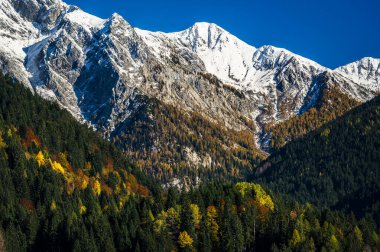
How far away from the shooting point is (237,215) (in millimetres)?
159625

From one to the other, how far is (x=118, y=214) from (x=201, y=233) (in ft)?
77.9

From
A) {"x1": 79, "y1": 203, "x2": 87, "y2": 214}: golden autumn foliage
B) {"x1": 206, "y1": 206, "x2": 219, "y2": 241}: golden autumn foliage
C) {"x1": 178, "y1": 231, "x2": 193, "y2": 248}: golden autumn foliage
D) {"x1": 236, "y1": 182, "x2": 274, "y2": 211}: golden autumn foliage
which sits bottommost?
{"x1": 178, "y1": 231, "x2": 193, "y2": 248}: golden autumn foliage

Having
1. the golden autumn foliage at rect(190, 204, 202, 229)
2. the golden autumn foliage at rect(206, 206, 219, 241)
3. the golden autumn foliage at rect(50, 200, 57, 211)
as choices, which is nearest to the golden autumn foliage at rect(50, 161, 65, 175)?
the golden autumn foliage at rect(50, 200, 57, 211)

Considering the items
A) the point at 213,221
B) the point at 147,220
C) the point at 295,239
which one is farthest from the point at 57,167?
the point at 295,239

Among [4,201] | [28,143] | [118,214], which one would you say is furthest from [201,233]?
[28,143]

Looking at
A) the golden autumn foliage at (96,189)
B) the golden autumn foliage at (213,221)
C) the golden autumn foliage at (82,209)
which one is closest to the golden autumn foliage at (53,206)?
the golden autumn foliage at (82,209)

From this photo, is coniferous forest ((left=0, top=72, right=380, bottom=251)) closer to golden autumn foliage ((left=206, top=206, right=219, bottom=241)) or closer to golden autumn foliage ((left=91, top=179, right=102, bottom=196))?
golden autumn foliage ((left=206, top=206, right=219, bottom=241))

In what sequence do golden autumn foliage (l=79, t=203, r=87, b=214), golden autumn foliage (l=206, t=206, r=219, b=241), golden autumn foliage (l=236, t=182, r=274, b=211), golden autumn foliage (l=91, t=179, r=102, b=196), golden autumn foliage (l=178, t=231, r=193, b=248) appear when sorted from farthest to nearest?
1. golden autumn foliage (l=91, t=179, r=102, b=196)
2. golden autumn foliage (l=236, t=182, r=274, b=211)
3. golden autumn foliage (l=79, t=203, r=87, b=214)
4. golden autumn foliage (l=206, t=206, r=219, b=241)
5. golden autumn foliage (l=178, t=231, r=193, b=248)

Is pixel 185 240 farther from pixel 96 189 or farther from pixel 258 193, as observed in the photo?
pixel 96 189

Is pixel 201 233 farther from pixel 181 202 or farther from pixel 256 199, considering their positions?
pixel 256 199

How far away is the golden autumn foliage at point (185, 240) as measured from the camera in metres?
146

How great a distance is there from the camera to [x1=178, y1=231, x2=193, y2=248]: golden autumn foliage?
14575 cm

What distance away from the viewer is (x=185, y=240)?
480ft

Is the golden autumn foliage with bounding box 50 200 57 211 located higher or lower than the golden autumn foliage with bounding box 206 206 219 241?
higher
